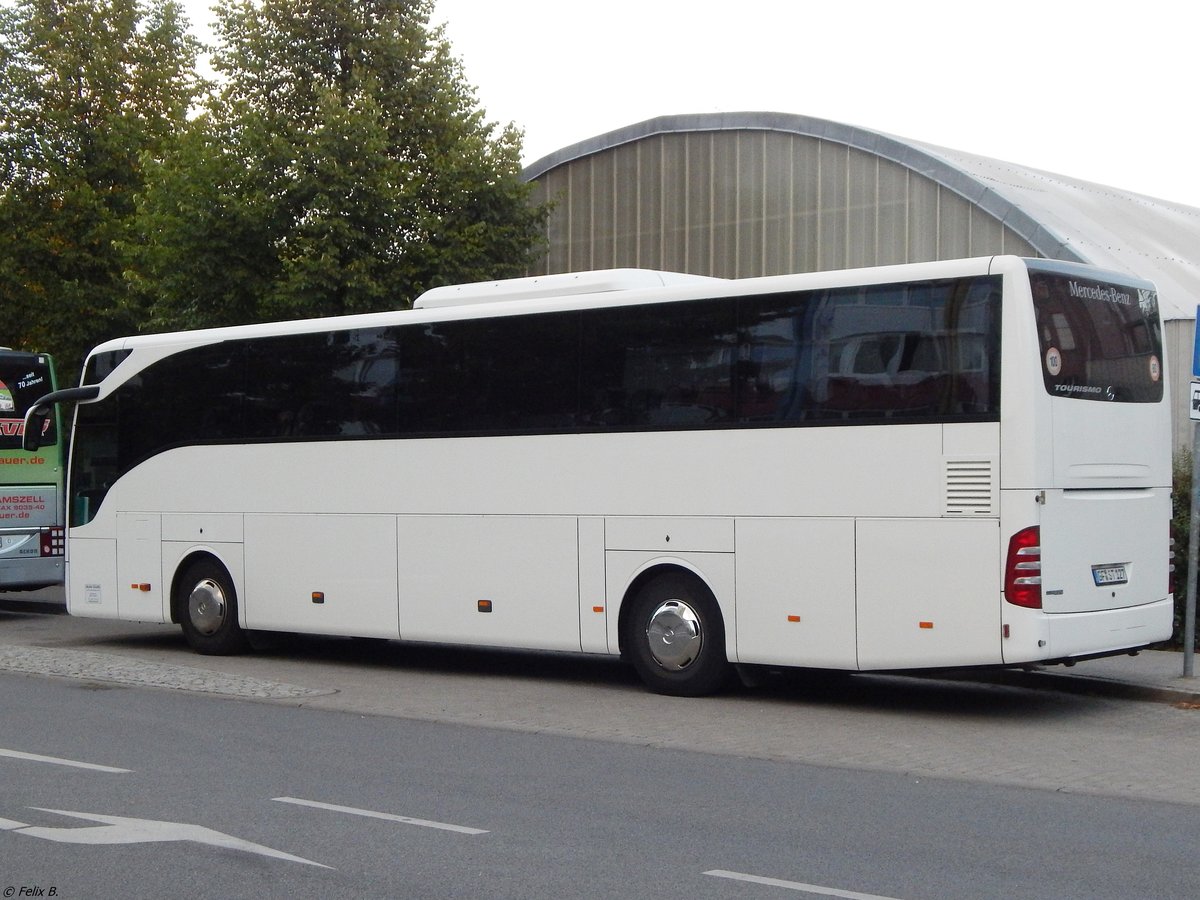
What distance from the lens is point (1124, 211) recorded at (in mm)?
29219

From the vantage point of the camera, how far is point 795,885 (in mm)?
6539

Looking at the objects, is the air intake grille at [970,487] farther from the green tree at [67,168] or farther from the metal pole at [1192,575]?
the green tree at [67,168]

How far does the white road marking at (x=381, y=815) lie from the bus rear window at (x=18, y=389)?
13998mm

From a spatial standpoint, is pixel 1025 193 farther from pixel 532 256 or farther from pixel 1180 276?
pixel 532 256

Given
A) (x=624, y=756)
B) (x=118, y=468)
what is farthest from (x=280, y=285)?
(x=624, y=756)

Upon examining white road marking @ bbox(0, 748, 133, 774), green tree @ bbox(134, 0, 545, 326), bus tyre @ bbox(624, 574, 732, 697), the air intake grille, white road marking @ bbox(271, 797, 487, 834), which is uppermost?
green tree @ bbox(134, 0, 545, 326)

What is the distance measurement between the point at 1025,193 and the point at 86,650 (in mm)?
17199

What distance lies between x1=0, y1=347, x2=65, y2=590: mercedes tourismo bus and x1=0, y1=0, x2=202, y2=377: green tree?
963 cm

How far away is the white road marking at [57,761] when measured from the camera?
9336 millimetres

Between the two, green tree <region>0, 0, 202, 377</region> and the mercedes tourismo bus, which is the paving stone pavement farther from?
green tree <region>0, 0, 202, 377</region>

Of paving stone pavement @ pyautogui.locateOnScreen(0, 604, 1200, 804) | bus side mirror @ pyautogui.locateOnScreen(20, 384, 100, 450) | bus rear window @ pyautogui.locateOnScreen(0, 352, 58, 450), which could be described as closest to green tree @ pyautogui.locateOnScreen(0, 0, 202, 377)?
bus rear window @ pyautogui.locateOnScreen(0, 352, 58, 450)

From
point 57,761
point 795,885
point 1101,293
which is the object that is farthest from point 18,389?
point 795,885

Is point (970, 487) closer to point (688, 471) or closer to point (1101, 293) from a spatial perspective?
point (1101, 293)

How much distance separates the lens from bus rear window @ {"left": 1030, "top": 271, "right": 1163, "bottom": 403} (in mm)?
11344
